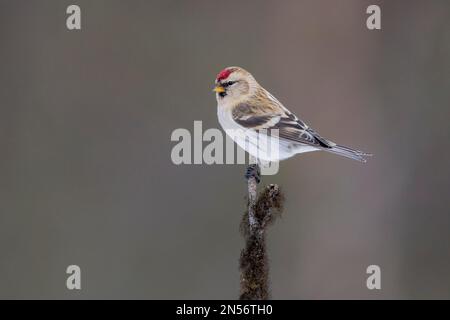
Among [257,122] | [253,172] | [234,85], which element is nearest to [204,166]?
[234,85]

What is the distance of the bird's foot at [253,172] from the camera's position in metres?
4.86

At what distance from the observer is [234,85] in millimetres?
5797

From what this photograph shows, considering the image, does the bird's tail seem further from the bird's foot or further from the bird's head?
the bird's head

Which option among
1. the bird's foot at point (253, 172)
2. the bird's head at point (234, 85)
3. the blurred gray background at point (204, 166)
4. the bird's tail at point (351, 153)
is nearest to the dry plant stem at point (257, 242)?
the bird's foot at point (253, 172)

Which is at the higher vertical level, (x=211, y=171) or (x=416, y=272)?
(x=211, y=171)

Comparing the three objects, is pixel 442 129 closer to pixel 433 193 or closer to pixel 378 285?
pixel 433 193

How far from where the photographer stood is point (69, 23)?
28.6ft

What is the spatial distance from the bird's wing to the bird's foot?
45 cm

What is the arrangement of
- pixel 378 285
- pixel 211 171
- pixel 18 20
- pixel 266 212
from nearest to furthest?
pixel 266 212, pixel 378 285, pixel 211 171, pixel 18 20

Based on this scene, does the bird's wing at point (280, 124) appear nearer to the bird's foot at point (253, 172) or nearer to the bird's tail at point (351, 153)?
the bird's tail at point (351, 153)

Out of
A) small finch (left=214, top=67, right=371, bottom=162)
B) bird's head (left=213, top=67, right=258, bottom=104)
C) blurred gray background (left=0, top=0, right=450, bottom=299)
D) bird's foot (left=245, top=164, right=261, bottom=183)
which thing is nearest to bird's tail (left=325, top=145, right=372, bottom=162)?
small finch (left=214, top=67, right=371, bottom=162)

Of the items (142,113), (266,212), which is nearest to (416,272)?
(142,113)

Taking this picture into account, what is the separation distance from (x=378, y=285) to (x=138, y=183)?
3.11m

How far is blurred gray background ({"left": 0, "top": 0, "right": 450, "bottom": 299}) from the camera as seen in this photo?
26.6 feet
